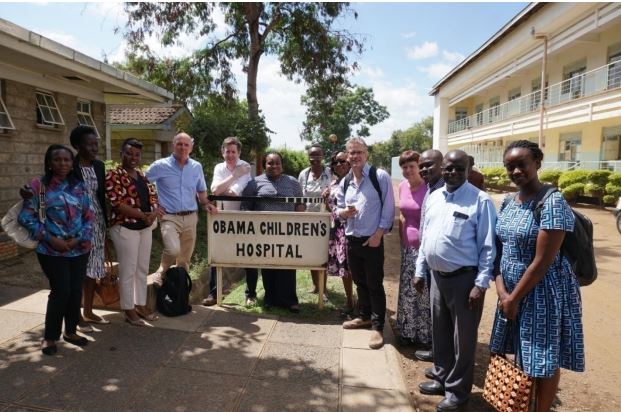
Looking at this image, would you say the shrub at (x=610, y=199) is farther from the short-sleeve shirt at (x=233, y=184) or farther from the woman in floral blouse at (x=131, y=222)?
the woman in floral blouse at (x=131, y=222)

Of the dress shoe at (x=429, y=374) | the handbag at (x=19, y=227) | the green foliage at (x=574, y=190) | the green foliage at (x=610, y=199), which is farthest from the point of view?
the green foliage at (x=574, y=190)

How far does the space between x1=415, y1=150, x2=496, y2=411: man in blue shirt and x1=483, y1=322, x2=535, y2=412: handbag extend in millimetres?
207

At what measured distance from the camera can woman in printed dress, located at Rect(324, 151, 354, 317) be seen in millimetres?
4785

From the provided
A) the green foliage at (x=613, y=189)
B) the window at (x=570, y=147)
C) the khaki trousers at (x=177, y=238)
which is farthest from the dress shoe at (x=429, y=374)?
the window at (x=570, y=147)

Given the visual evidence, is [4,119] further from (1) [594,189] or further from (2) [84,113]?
(1) [594,189]

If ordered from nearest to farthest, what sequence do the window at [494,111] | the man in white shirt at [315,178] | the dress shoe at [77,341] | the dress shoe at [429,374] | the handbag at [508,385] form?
the handbag at [508,385] → the dress shoe at [429,374] → the dress shoe at [77,341] → the man in white shirt at [315,178] → the window at [494,111]

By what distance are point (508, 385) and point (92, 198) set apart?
11.9ft

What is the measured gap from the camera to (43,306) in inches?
175

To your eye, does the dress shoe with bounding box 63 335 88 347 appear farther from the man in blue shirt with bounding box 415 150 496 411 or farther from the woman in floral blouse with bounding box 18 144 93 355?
the man in blue shirt with bounding box 415 150 496 411

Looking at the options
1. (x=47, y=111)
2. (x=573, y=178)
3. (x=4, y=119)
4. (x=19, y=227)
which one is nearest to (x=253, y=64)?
(x=47, y=111)

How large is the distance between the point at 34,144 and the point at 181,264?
536 cm

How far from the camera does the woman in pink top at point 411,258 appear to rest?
391cm

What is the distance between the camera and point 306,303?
521 centimetres

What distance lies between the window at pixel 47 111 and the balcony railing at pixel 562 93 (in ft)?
58.3
